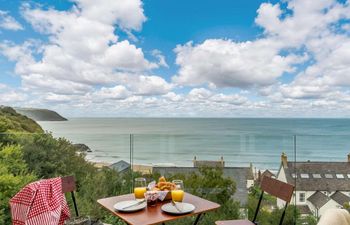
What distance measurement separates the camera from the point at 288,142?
3457mm

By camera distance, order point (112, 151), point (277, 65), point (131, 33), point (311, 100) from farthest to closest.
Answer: point (277, 65), point (311, 100), point (131, 33), point (112, 151)

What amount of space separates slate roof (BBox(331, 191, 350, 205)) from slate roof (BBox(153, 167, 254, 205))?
0.94 metres

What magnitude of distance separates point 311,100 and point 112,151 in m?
9.93

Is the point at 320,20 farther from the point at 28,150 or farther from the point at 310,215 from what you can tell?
the point at 28,150

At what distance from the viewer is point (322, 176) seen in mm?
3166

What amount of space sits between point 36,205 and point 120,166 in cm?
195

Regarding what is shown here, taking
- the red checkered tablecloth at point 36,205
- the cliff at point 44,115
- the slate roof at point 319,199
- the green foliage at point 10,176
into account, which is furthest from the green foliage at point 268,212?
the cliff at point 44,115

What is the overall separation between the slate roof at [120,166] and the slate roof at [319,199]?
244cm

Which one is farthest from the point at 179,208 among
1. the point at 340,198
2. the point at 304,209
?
the point at 340,198

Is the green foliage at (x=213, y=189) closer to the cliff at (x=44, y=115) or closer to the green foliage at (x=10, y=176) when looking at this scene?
the green foliage at (x=10, y=176)

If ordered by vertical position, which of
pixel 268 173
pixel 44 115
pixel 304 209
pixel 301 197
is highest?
pixel 44 115

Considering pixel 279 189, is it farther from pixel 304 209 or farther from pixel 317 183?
pixel 304 209

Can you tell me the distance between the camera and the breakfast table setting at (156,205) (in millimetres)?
1850

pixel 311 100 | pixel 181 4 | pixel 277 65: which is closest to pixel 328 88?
pixel 311 100
